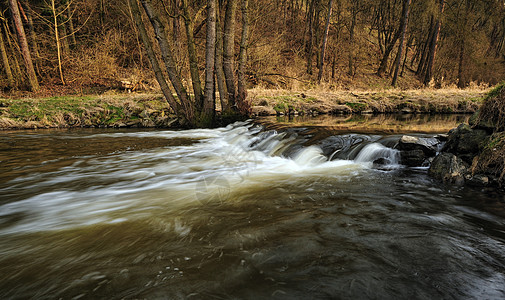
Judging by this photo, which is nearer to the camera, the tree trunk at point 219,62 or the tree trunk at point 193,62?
the tree trunk at point 193,62

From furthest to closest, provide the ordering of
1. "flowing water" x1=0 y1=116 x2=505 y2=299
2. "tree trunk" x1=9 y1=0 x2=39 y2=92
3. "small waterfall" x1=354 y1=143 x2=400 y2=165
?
"tree trunk" x1=9 y1=0 x2=39 y2=92 < "small waterfall" x1=354 y1=143 x2=400 y2=165 < "flowing water" x1=0 y1=116 x2=505 y2=299

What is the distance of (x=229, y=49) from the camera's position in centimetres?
978

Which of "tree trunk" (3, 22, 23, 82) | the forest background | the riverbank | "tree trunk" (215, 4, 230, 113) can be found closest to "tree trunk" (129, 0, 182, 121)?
the forest background

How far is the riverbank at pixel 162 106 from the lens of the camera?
435 inches

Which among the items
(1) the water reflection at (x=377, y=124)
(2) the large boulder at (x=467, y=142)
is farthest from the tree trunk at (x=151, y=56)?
(2) the large boulder at (x=467, y=142)

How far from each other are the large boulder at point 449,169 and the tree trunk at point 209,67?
23.8ft

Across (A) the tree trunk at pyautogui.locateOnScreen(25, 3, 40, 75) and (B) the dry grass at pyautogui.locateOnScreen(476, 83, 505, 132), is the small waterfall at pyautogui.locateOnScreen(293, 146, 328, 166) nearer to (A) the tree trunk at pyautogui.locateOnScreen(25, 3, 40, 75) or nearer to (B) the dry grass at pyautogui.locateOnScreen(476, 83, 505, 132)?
(B) the dry grass at pyautogui.locateOnScreen(476, 83, 505, 132)

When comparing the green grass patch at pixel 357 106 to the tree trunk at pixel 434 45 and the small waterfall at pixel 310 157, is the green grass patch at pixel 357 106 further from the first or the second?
the tree trunk at pixel 434 45

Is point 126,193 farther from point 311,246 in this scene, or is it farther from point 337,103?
point 337,103

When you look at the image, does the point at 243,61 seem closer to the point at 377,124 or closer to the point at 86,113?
the point at 377,124

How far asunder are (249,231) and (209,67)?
7.72m

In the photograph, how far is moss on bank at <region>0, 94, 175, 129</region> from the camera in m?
10.8

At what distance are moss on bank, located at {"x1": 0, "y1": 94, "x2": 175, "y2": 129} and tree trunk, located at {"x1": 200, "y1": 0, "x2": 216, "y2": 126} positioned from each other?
1958 millimetres

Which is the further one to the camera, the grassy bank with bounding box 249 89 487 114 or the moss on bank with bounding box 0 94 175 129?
the grassy bank with bounding box 249 89 487 114
